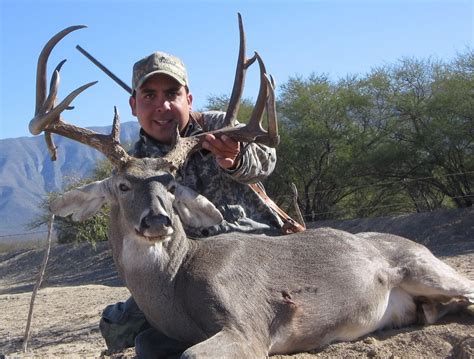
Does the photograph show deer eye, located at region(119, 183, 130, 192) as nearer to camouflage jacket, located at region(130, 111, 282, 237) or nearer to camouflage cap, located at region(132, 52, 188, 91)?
camouflage jacket, located at region(130, 111, 282, 237)

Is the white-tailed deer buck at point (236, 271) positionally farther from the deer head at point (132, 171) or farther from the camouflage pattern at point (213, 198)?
the camouflage pattern at point (213, 198)

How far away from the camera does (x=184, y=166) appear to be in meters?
7.61

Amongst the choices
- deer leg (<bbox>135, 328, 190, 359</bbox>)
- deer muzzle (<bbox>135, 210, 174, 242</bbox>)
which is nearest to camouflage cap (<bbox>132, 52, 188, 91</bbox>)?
deer muzzle (<bbox>135, 210, 174, 242</bbox>)

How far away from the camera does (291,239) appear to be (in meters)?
7.12

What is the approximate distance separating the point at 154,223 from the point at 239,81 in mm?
2325

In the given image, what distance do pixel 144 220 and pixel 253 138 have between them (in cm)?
165

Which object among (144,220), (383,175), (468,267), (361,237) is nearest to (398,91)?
(383,175)

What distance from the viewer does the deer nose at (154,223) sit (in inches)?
223

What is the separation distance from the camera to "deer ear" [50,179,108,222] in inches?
258

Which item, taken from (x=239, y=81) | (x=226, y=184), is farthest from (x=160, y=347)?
(x=239, y=81)

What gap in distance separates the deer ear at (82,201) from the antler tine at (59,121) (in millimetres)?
341

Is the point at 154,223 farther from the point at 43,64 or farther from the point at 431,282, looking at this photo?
the point at 431,282

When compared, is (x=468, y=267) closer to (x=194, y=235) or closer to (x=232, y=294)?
(x=194, y=235)

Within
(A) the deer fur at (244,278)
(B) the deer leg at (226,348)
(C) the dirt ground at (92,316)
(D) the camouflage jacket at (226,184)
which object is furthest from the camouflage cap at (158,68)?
(B) the deer leg at (226,348)
